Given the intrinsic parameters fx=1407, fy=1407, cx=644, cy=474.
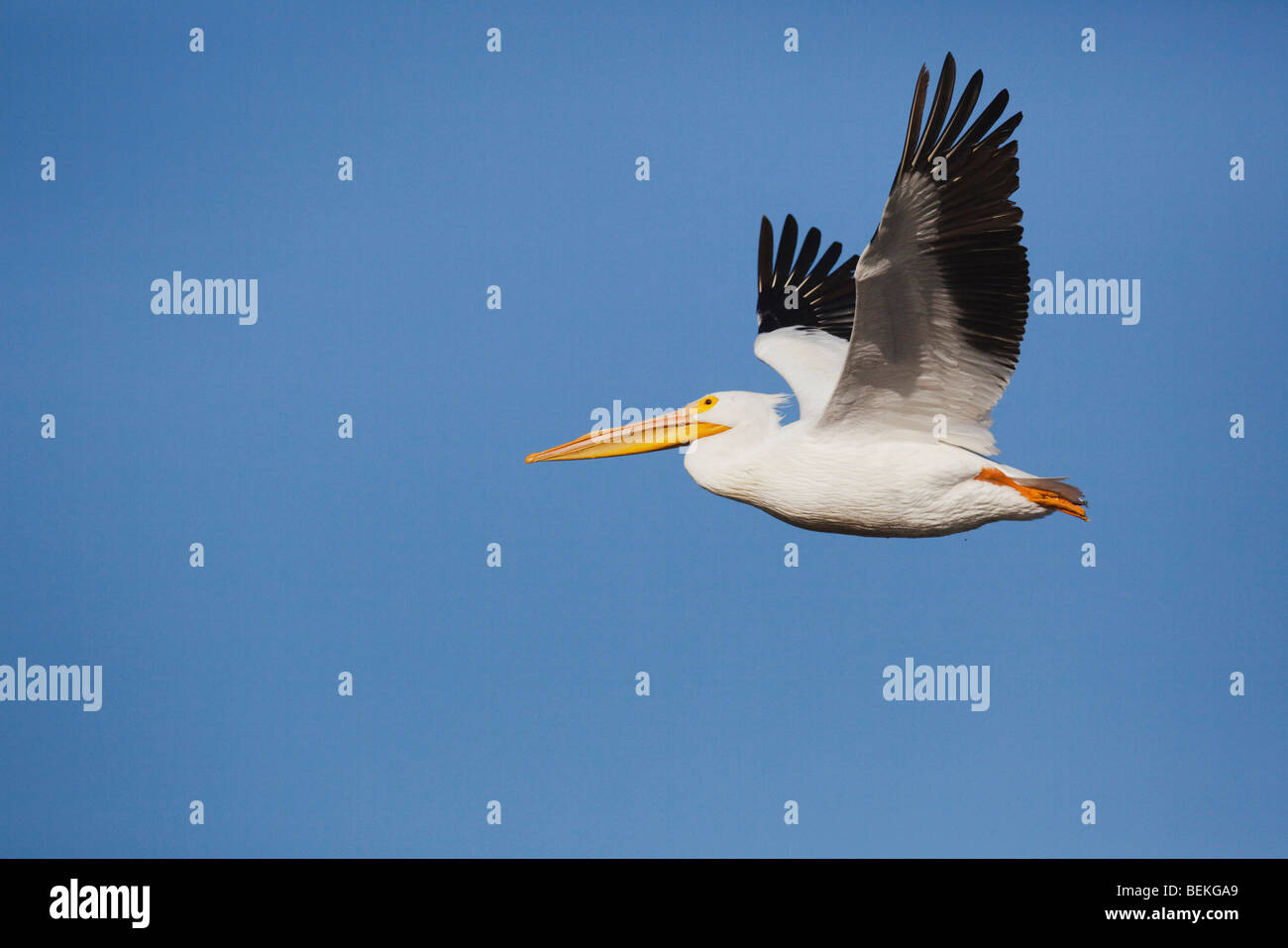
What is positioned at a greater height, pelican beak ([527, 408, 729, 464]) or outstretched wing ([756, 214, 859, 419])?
outstretched wing ([756, 214, 859, 419])

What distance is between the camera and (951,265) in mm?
5691

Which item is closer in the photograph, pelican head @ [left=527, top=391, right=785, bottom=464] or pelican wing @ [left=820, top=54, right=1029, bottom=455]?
pelican wing @ [left=820, top=54, right=1029, bottom=455]

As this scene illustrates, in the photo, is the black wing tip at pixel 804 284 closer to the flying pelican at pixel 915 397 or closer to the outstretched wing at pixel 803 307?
the outstretched wing at pixel 803 307

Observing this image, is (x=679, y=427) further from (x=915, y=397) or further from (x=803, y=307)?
(x=803, y=307)

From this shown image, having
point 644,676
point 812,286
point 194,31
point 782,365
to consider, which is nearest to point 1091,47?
point 812,286

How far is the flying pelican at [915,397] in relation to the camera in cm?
547

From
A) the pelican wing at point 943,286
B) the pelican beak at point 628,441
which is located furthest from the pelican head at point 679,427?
the pelican wing at point 943,286

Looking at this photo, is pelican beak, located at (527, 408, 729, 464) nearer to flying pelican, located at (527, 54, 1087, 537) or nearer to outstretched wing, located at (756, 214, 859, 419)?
flying pelican, located at (527, 54, 1087, 537)

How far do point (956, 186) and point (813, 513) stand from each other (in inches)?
62.6

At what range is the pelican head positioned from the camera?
6.60m

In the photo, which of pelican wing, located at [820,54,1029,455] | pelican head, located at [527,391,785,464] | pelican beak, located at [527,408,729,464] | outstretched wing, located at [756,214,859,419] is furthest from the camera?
outstretched wing, located at [756,214,859,419]

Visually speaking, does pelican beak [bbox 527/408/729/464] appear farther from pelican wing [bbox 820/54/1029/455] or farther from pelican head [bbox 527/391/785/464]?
pelican wing [bbox 820/54/1029/455]

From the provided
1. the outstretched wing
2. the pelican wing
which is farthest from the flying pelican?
the outstretched wing

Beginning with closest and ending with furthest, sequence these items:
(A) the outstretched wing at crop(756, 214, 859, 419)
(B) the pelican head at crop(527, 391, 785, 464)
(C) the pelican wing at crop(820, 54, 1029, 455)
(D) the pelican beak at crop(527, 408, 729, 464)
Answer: (C) the pelican wing at crop(820, 54, 1029, 455) → (B) the pelican head at crop(527, 391, 785, 464) → (D) the pelican beak at crop(527, 408, 729, 464) → (A) the outstretched wing at crop(756, 214, 859, 419)
